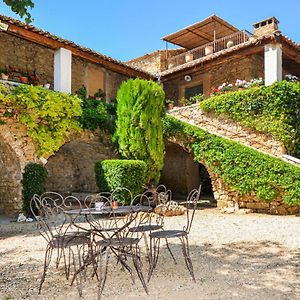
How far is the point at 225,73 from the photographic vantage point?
→ 566 inches

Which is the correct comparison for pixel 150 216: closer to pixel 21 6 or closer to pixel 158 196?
pixel 21 6

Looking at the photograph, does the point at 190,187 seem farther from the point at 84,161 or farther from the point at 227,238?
the point at 227,238

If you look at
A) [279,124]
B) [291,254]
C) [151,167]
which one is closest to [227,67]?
[279,124]

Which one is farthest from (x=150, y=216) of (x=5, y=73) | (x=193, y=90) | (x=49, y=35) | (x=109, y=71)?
(x=193, y=90)

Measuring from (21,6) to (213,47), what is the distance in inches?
506

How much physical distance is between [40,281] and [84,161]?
9.93 metres

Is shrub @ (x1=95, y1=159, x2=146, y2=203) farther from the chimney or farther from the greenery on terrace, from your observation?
the chimney

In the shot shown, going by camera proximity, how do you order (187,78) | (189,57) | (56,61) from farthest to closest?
(189,57) → (187,78) → (56,61)

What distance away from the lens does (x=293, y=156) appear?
10.4 m

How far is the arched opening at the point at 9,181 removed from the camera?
29.3 feet

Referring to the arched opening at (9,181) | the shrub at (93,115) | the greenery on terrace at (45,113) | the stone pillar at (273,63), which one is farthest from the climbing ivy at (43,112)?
the stone pillar at (273,63)

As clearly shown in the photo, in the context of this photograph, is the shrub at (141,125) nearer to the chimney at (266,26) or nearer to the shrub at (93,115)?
the shrub at (93,115)

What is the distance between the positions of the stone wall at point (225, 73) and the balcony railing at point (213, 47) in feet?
3.40

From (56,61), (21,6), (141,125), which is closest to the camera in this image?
(21,6)
